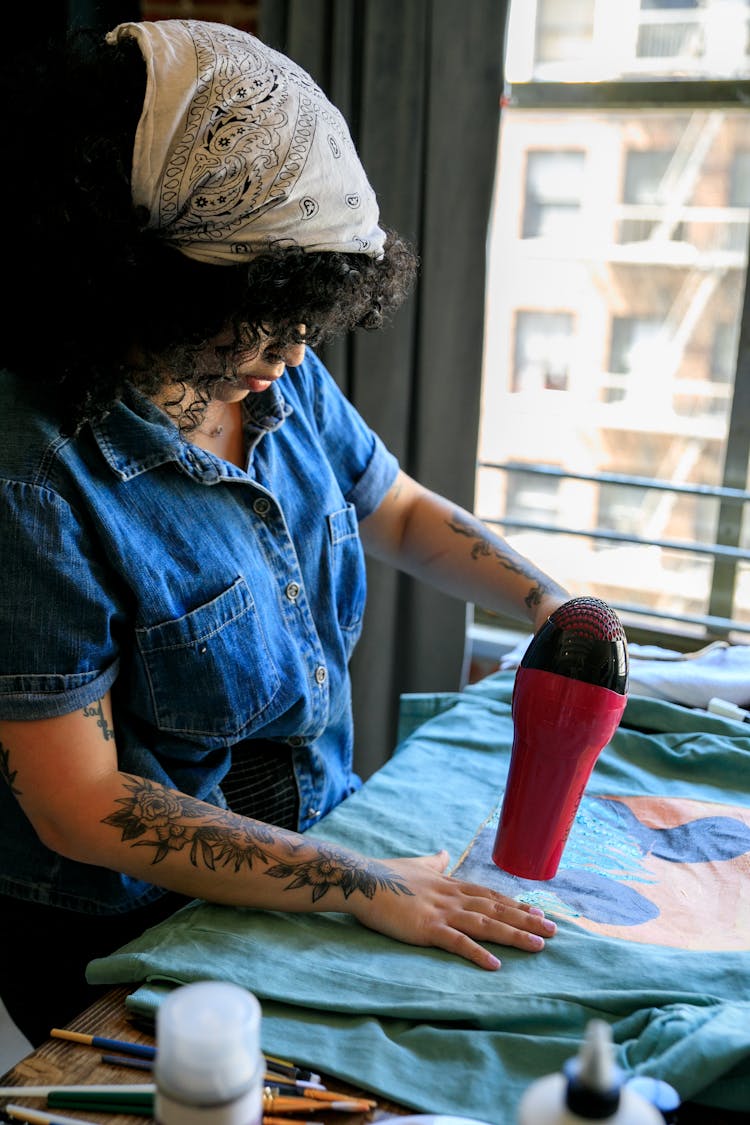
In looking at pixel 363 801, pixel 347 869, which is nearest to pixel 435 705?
pixel 363 801

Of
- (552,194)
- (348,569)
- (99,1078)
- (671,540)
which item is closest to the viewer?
(99,1078)

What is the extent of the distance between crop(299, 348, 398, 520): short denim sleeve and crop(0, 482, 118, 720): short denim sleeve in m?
0.52

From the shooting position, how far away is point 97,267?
1.00 metres

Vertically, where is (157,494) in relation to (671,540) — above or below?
above

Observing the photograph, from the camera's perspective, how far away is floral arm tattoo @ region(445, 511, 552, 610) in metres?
1.44

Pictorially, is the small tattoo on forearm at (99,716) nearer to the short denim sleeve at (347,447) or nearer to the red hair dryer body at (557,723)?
the red hair dryer body at (557,723)

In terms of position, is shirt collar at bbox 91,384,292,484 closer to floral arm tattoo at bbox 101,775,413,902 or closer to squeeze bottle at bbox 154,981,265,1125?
floral arm tattoo at bbox 101,775,413,902

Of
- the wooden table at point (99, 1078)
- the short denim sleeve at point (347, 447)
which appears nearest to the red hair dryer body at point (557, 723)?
the wooden table at point (99, 1078)

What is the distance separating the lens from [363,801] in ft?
4.00

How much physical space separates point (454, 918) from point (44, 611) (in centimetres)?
47

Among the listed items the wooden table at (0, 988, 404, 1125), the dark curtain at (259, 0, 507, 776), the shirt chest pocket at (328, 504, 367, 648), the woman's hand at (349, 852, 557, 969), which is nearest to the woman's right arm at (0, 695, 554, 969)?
the woman's hand at (349, 852, 557, 969)

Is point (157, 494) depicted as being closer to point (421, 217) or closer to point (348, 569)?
point (348, 569)

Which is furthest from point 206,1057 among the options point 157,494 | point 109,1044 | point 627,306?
point 627,306

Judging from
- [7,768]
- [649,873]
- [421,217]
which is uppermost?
[421,217]
